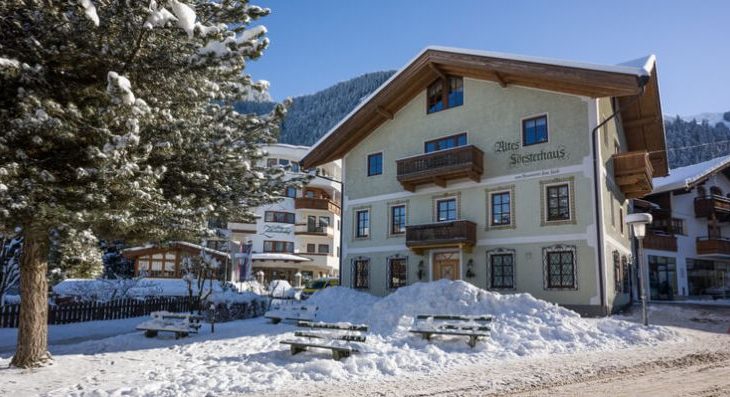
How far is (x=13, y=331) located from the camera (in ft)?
48.0

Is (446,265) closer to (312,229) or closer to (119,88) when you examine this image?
(119,88)

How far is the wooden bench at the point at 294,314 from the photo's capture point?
17.1 metres

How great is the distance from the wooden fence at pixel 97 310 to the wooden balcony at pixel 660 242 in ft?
85.7

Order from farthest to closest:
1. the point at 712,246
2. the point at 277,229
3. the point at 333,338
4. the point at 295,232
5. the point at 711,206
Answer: the point at 295,232 < the point at 277,229 < the point at 711,206 < the point at 712,246 < the point at 333,338

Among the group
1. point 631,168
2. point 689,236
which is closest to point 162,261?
point 631,168

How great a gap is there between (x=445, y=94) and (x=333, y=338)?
1612 centimetres

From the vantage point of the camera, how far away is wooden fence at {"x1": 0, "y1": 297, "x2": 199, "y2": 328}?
49.7 feet

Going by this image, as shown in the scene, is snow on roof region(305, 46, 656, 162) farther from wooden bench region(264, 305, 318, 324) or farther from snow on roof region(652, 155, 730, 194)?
snow on roof region(652, 155, 730, 194)

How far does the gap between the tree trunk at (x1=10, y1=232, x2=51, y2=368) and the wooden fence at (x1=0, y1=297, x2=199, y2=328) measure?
6.38 m

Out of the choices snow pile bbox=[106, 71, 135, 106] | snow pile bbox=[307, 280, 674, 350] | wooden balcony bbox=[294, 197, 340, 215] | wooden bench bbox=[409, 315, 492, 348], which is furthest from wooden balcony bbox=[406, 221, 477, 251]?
wooden balcony bbox=[294, 197, 340, 215]

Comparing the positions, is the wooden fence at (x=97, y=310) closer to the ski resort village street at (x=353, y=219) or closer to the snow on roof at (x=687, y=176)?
the ski resort village street at (x=353, y=219)

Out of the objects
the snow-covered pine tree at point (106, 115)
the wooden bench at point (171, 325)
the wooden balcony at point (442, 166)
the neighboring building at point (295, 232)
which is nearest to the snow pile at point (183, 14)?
the snow-covered pine tree at point (106, 115)

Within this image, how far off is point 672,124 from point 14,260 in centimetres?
10946

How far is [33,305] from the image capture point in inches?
363
